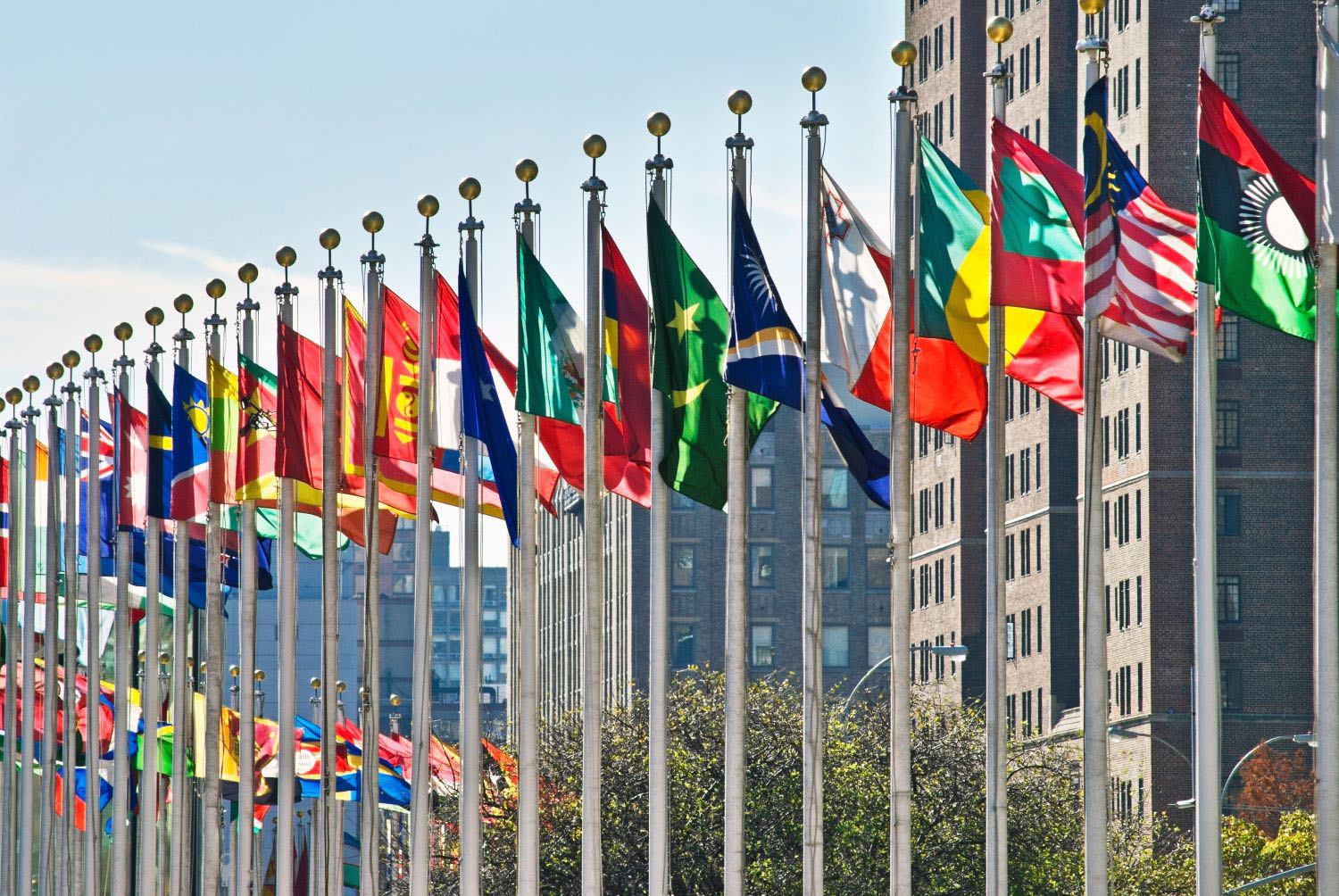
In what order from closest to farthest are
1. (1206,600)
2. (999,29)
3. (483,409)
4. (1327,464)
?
(1327,464)
(1206,600)
(999,29)
(483,409)

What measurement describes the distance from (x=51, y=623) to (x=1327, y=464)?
33.6 metres

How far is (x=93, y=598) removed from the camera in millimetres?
48031

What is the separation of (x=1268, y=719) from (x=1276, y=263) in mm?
91292

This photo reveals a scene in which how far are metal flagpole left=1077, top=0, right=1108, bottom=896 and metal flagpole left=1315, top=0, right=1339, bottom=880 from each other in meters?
2.22

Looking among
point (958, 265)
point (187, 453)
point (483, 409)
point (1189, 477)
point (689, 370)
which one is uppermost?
point (1189, 477)

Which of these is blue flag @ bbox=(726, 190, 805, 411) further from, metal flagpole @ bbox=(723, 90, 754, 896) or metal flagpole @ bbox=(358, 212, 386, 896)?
metal flagpole @ bbox=(358, 212, 386, 896)

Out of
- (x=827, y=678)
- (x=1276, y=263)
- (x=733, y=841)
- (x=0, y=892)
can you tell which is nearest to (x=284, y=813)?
(x=733, y=841)

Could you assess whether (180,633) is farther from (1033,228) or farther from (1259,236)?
(1259,236)

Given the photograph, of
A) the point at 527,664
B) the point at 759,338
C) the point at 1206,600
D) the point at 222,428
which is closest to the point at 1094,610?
the point at 1206,600

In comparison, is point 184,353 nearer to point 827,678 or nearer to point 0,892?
point 0,892

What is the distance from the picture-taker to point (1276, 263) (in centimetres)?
2428

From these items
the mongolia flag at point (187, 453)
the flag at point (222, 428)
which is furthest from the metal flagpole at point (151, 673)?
the flag at point (222, 428)

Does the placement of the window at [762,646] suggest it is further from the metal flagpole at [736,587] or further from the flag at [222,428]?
the metal flagpole at [736,587]

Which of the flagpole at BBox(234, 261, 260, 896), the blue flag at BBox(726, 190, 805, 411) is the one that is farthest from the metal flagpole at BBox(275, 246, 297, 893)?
the blue flag at BBox(726, 190, 805, 411)
